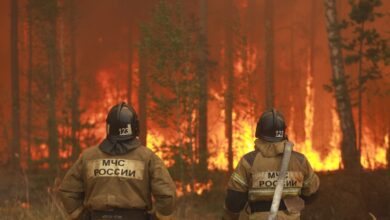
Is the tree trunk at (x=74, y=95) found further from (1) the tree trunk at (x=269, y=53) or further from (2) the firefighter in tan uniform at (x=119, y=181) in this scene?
(2) the firefighter in tan uniform at (x=119, y=181)

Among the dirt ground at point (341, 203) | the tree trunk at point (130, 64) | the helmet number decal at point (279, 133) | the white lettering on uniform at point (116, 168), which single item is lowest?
the dirt ground at point (341, 203)

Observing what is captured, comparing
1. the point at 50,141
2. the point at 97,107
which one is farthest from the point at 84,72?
the point at 50,141

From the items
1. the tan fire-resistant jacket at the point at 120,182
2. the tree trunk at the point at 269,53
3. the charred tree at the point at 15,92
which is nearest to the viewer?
the tan fire-resistant jacket at the point at 120,182

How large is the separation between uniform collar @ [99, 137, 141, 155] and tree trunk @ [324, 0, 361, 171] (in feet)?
33.1

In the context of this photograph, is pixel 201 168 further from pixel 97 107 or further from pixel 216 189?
pixel 97 107

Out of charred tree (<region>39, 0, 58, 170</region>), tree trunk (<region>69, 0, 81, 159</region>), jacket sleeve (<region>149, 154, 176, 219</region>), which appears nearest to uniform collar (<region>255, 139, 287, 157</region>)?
jacket sleeve (<region>149, 154, 176, 219</region>)

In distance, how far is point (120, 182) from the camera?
4645 mm

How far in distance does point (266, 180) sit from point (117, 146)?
57.1 inches

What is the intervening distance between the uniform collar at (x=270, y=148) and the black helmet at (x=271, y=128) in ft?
0.22

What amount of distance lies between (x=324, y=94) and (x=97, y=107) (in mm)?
14572

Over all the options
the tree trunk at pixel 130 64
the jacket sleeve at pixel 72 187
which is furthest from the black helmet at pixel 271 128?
the tree trunk at pixel 130 64

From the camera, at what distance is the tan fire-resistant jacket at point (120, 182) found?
4629 millimetres

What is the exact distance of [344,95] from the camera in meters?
14.0

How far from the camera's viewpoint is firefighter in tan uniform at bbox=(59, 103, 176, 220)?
182 inches
